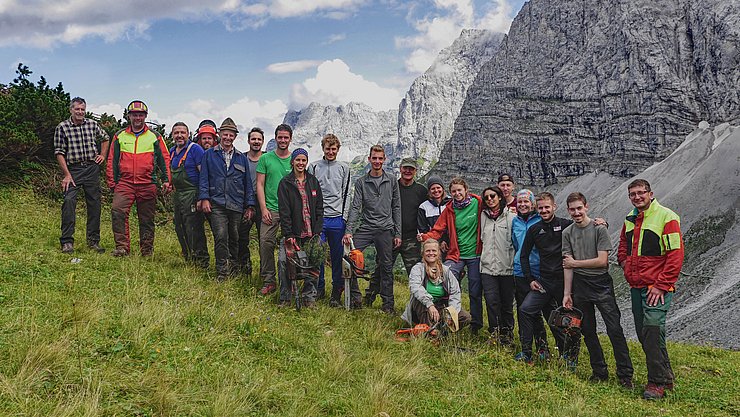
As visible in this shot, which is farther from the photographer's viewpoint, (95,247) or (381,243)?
(95,247)

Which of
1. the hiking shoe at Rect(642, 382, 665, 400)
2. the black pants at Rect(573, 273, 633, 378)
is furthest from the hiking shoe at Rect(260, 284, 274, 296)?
the hiking shoe at Rect(642, 382, 665, 400)

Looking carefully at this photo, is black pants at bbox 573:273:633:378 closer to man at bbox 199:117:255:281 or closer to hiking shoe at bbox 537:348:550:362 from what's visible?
hiking shoe at bbox 537:348:550:362

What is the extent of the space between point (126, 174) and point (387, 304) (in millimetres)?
6048

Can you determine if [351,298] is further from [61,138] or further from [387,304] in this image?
[61,138]

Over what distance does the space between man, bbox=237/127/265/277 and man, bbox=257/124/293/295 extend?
1.62 feet

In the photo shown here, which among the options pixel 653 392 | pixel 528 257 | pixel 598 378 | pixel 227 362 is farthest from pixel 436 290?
pixel 227 362

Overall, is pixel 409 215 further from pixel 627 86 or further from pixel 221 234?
pixel 627 86

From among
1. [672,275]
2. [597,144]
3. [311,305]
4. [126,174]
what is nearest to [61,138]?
[126,174]

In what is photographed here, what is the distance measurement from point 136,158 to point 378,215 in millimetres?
5128

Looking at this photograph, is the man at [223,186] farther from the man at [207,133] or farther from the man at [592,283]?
the man at [592,283]

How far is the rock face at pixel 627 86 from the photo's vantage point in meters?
Answer: 142

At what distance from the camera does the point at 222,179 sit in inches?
354

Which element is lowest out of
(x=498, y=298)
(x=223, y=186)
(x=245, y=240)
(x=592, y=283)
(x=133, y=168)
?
(x=498, y=298)

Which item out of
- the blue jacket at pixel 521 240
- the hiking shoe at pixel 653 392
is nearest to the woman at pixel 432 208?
the blue jacket at pixel 521 240
